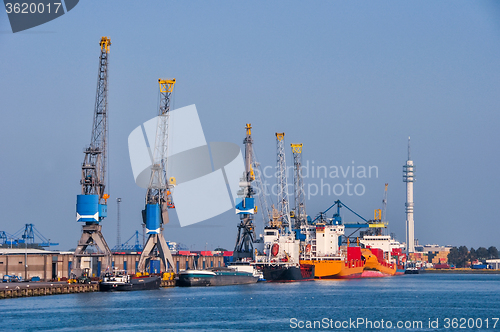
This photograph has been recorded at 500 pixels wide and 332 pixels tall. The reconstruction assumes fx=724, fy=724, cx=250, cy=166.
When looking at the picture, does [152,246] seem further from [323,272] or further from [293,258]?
[323,272]

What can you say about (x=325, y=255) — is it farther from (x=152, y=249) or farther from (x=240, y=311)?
(x=240, y=311)

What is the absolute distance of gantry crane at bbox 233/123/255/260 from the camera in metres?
119

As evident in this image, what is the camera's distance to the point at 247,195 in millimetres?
119125

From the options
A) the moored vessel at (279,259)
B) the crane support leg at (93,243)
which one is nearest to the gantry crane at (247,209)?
the moored vessel at (279,259)

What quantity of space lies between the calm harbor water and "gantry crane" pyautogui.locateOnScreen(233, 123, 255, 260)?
33.7 metres

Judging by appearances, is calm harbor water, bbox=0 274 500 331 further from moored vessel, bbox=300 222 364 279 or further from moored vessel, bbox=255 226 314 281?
moored vessel, bbox=300 222 364 279

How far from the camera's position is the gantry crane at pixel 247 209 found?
11856 centimetres

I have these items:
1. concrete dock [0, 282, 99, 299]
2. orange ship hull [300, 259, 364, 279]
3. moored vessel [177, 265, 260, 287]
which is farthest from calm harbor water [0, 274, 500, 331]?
orange ship hull [300, 259, 364, 279]

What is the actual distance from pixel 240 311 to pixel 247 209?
54869mm

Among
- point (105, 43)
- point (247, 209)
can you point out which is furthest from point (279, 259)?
point (105, 43)

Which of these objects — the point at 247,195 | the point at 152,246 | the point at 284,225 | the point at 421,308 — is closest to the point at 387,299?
the point at 421,308

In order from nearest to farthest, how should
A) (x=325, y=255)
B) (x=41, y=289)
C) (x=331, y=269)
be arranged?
(x=41, y=289)
(x=331, y=269)
(x=325, y=255)

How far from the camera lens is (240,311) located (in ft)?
211

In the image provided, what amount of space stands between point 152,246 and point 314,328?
51.1 metres
